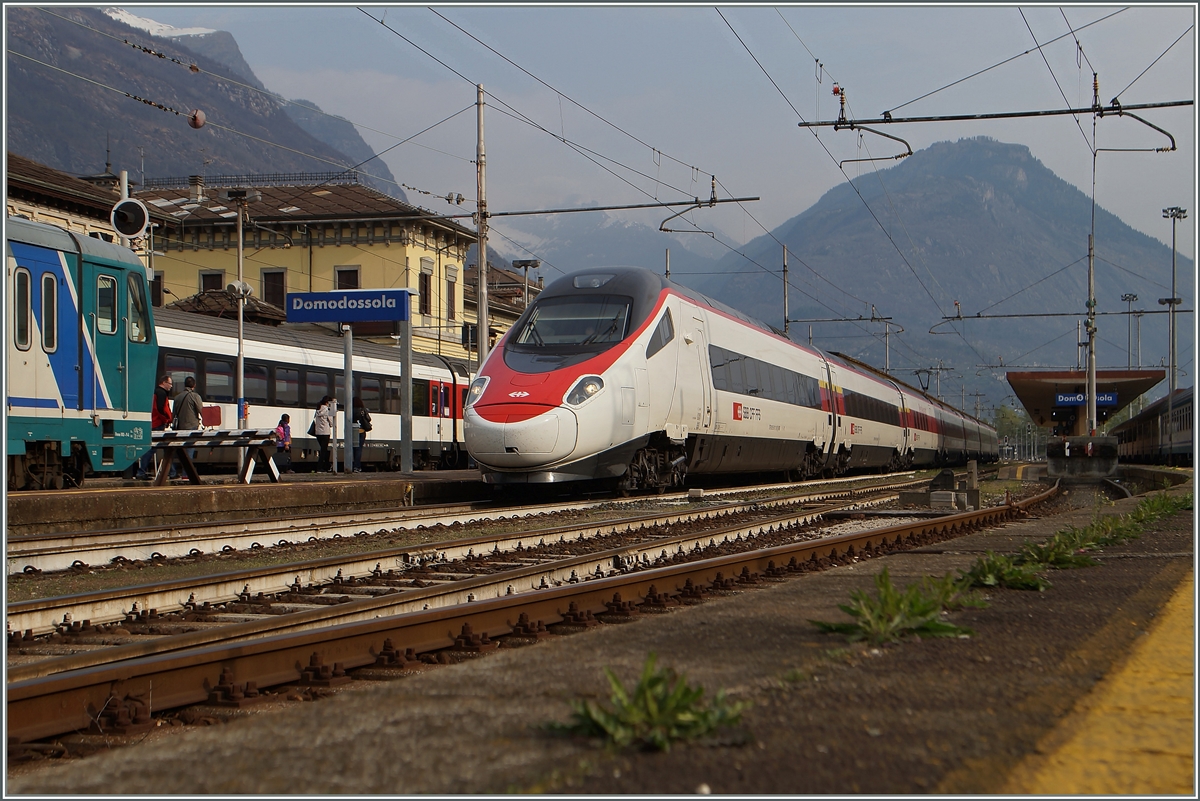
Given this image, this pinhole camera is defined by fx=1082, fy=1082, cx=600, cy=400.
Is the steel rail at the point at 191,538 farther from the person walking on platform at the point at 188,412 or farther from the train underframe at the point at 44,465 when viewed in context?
the person walking on platform at the point at 188,412

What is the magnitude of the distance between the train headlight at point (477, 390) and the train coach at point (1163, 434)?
29.9m

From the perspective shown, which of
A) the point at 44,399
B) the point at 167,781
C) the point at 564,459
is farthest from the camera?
the point at 564,459

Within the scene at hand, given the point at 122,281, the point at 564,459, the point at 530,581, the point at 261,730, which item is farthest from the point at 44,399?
the point at 261,730

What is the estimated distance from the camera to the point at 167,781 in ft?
9.66

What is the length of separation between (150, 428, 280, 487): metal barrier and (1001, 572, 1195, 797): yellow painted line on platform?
12.8m

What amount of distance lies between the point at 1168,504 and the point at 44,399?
46.8 feet

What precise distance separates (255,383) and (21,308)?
38.1 ft

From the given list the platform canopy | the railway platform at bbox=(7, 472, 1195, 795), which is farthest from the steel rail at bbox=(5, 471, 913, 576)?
the platform canopy

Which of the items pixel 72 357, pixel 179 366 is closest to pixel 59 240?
pixel 72 357

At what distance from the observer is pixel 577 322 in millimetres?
15266

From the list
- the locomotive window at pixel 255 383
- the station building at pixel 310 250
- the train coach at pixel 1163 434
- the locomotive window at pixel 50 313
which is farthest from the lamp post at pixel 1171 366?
the locomotive window at pixel 50 313

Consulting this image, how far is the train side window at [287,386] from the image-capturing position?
25.2 m

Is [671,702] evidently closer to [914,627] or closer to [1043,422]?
[914,627]

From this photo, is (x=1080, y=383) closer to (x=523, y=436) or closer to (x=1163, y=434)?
(x=1163, y=434)
